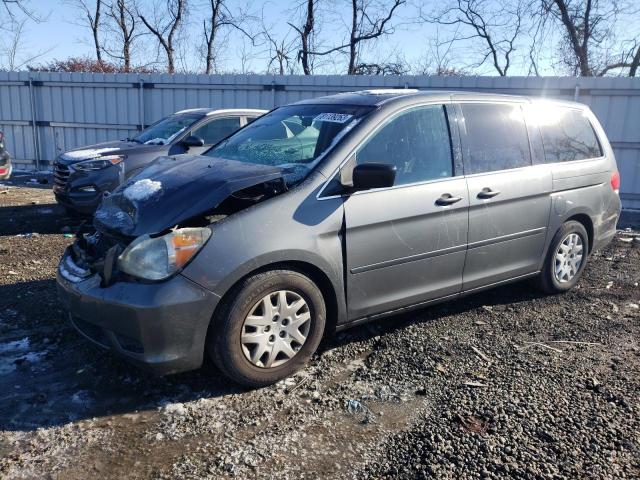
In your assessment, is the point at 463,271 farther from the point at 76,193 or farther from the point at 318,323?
the point at 76,193

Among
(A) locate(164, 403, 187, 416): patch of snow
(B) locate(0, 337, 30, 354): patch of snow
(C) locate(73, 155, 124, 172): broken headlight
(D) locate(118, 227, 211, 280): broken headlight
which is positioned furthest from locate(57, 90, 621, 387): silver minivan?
(C) locate(73, 155, 124, 172): broken headlight

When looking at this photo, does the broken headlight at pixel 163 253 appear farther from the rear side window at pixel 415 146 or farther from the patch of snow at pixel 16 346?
the patch of snow at pixel 16 346

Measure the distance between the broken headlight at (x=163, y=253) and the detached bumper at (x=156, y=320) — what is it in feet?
0.23

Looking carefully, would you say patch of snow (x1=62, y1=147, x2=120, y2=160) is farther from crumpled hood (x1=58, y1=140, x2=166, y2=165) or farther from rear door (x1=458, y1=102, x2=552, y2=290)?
rear door (x1=458, y1=102, x2=552, y2=290)

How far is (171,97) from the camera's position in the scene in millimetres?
12820

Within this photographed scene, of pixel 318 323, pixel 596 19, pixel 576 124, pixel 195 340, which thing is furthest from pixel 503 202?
pixel 596 19

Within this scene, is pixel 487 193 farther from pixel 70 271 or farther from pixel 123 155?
pixel 123 155

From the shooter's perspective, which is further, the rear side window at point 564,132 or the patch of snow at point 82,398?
the rear side window at point 564,132

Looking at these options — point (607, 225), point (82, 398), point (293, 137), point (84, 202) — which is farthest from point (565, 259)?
point (84, 202)

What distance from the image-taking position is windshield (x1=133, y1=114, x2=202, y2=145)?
25.3 feet

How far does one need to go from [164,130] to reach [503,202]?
546 cm

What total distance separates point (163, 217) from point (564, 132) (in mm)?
3741

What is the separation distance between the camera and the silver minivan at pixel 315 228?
9.92ft

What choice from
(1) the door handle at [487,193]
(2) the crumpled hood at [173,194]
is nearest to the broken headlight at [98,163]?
(2) the crumpled hood at [173,194]
